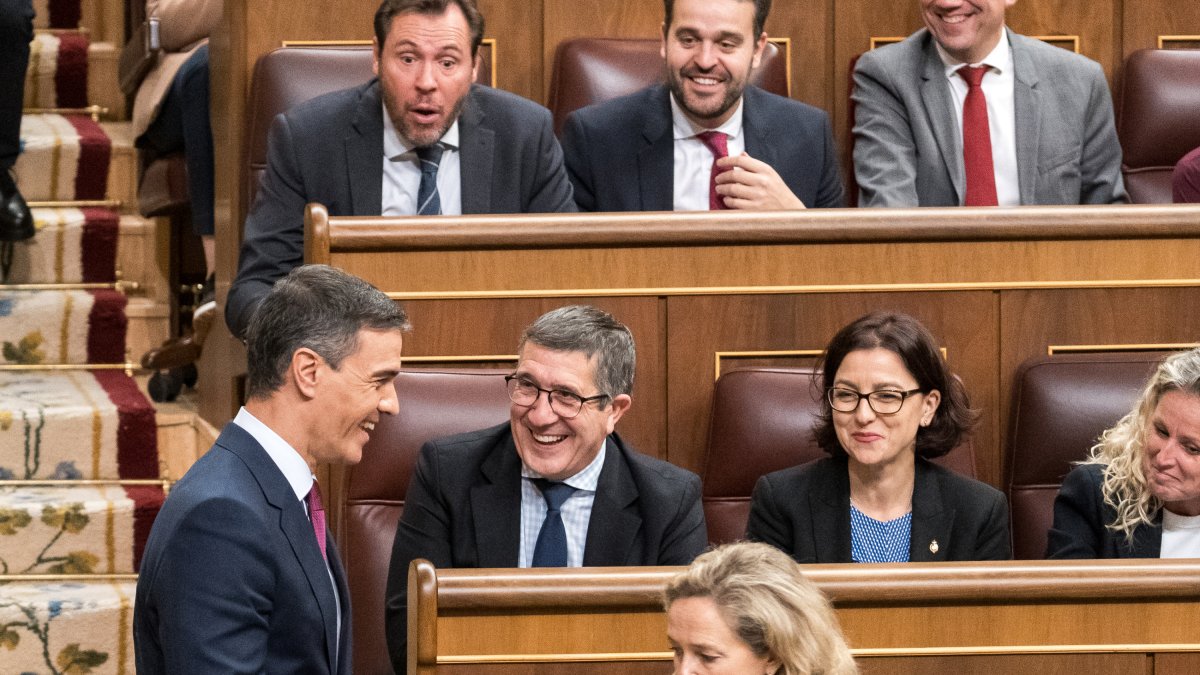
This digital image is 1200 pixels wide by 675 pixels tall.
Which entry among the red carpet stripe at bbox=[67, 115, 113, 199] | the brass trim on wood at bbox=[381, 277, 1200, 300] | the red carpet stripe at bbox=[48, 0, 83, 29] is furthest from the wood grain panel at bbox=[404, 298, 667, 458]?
the red carpet stripe at bbox=[48, 0, 83, 29]

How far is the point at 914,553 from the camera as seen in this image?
1523mm

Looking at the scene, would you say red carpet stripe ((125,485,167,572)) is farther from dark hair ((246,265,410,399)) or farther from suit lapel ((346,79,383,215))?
dark hair ((246,265,410,399))

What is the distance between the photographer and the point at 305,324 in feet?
3.72

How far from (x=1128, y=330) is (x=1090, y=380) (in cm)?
10

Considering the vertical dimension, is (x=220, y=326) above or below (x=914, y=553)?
above

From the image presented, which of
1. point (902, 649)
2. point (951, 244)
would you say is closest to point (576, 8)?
point (951, 244)

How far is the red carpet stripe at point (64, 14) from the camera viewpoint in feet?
9.81

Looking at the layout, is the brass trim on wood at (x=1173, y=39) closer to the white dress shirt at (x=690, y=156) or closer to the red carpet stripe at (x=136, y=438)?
the white dress shirt at (x=690, y=156)

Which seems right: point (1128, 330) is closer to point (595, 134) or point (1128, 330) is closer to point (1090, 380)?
point (1090, 380)

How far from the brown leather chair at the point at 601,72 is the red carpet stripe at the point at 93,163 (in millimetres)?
822

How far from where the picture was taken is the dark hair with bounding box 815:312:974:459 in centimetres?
153

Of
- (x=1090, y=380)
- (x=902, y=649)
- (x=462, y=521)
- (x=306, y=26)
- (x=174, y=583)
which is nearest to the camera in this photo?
(x=174, y=583)

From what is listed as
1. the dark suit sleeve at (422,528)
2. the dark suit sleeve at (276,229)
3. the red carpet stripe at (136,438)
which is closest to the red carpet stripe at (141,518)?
the red carpet stripe at (136,438)

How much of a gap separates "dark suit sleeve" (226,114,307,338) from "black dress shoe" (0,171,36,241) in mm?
724
